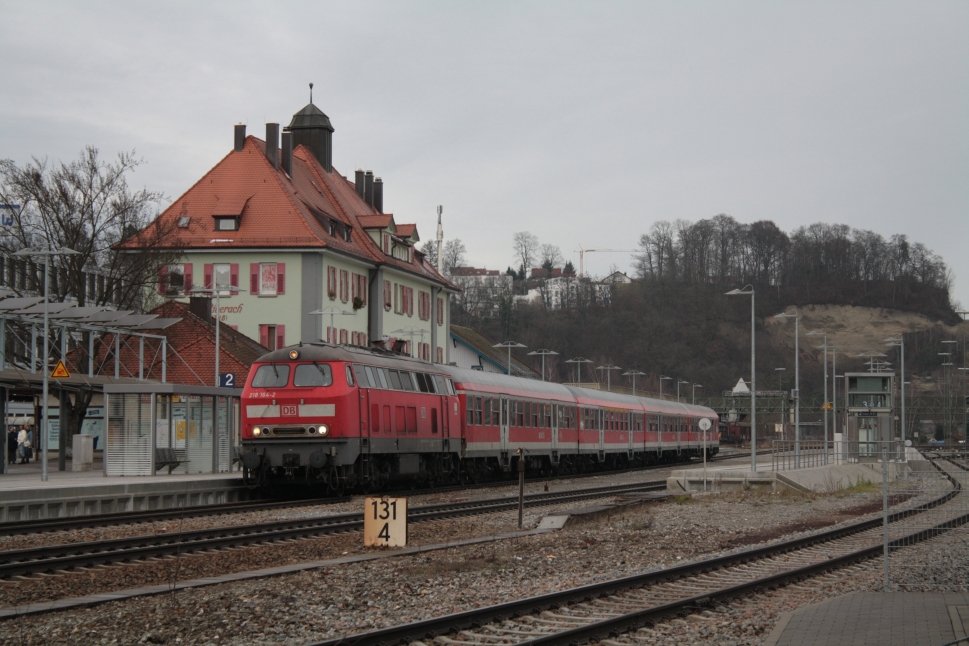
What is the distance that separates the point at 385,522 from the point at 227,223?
50.0 m

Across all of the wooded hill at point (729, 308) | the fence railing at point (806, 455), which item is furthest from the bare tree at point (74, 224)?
the wooded hill at point (729, 308)

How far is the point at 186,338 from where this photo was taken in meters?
57.2

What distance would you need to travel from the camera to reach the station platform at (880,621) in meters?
10.9

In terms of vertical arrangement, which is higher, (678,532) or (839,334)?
(839,334)

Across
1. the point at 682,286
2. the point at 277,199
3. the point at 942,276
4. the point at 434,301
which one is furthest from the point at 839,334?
the point at 277,199

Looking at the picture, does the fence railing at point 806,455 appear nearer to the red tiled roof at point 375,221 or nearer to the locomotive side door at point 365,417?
the locomotive side door at point 365,417

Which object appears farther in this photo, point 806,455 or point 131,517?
point 806,455

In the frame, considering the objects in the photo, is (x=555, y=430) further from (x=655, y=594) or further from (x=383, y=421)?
(x=655, y=594)

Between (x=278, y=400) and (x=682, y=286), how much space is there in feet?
394

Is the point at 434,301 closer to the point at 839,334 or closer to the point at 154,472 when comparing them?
the point at 154,472

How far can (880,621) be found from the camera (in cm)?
1203

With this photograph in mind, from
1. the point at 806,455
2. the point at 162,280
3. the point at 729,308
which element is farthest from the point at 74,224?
the point at 729,308

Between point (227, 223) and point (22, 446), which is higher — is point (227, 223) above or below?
above

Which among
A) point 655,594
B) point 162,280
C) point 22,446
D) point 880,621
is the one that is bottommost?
point 655,594
